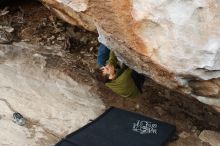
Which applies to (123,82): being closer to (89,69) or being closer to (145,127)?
(145,127)

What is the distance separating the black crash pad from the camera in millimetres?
3744

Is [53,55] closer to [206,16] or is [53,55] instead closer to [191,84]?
[191,84]

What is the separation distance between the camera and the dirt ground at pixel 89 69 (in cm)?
405

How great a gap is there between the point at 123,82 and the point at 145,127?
0.47 m

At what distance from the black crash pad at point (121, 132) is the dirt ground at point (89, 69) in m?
0.12

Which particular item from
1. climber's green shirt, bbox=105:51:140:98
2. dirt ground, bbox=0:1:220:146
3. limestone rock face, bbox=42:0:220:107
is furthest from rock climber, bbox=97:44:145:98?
dirt ground, bbox=0:1:220:146

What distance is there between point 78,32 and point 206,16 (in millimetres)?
2161

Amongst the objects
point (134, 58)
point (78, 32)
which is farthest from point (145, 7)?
point (78, 32)

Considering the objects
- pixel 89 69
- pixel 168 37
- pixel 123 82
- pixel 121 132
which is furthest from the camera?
pixel 89 69

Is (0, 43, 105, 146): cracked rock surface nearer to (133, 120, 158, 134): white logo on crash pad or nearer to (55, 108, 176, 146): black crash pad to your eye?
(55, 108, 176, 146): black crash pad

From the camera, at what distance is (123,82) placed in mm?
3752

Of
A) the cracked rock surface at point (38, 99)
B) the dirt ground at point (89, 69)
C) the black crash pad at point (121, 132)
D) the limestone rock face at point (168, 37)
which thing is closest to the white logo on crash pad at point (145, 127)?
the black crash pad at point (121, 132)

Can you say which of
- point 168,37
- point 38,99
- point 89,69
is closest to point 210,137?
point 168,37

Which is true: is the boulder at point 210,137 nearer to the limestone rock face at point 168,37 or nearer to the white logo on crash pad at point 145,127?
the white logo on crash pad at point 145,127
